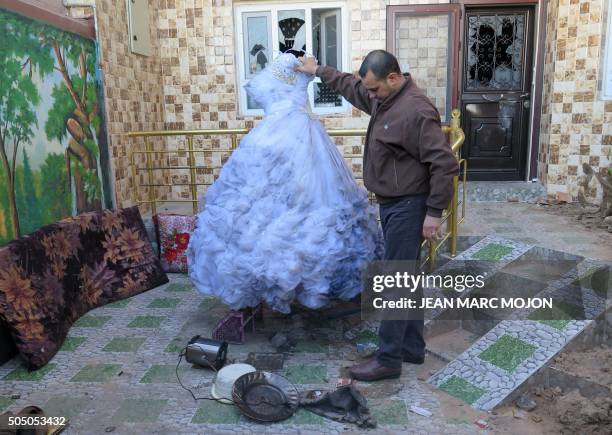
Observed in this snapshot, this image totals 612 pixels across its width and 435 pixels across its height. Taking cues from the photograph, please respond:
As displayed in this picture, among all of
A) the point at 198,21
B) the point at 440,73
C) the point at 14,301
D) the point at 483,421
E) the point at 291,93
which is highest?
the point at 198,21

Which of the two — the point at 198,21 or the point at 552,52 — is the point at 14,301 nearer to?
the point at 198,21

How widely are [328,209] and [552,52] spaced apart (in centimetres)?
402

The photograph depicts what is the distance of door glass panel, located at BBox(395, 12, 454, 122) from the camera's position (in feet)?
18.5

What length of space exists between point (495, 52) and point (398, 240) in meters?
4.29

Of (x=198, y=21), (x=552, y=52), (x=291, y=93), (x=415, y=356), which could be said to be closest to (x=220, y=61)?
(x=198, y=21)

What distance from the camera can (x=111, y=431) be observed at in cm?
224

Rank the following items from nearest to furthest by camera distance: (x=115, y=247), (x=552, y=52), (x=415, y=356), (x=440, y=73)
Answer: (x=415, y=356) → (x=115, y=247) → (x=552, y=52) → (x=440, y=73)

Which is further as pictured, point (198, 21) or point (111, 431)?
point (198, 21)

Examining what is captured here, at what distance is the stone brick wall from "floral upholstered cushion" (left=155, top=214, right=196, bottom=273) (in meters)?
3.94

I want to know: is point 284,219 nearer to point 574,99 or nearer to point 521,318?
point 521,318

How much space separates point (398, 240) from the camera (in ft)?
8.12

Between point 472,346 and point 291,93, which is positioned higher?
point 291,93

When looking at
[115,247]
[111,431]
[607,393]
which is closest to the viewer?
[111,431]

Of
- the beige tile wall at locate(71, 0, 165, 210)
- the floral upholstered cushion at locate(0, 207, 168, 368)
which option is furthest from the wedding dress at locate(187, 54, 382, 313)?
the beige tile wall at locate(71, 0, 165, 210)
